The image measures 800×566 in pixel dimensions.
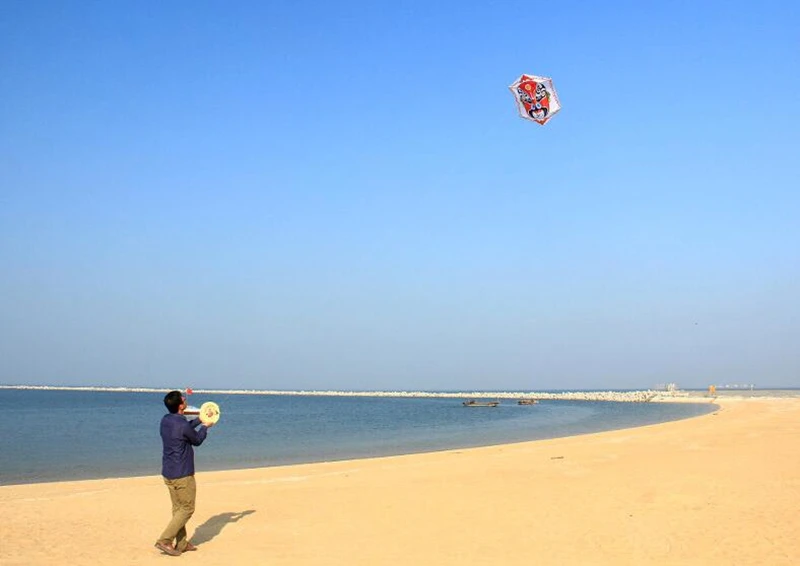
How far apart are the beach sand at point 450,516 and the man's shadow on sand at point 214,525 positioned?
0.06ft

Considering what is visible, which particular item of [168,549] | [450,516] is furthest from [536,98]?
[168,549]

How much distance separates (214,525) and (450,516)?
3.81m

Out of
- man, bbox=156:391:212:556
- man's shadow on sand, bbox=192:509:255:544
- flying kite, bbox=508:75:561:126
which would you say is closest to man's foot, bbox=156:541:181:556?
man, bbox=156:391:212:556

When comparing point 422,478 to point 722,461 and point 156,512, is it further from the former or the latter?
point 722,461

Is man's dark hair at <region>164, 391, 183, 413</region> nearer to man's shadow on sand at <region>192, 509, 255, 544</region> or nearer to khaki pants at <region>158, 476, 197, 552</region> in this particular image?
khaki pants at <region>158, 476, 197, 552</region>

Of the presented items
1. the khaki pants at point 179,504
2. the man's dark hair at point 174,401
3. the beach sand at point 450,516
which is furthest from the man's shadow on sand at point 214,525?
the man's dark hair at point 174,401

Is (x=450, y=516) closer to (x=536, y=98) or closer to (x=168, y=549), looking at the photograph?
(x=168, y=549)

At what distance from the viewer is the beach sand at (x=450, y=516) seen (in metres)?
8.55

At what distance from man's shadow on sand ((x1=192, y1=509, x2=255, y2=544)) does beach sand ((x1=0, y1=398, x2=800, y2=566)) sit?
0.06ft

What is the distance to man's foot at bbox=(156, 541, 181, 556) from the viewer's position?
841cm

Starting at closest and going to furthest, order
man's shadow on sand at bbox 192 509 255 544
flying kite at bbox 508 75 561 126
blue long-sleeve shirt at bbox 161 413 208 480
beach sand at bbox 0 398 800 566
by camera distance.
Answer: blue long-sleeve shirt at bbox 161 413 208 480 < beach sand at bbox 0 398 800 566 < man's shadow on sand at bbox 192 509 255 544 < flying kite at bbox 508 75 561 126

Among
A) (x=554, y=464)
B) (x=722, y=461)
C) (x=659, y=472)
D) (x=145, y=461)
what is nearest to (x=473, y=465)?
(x=554, y=464)

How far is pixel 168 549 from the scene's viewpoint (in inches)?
331

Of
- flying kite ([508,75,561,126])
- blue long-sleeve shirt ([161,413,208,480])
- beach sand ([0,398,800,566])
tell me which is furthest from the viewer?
flying kite ([508,75,561,126])
